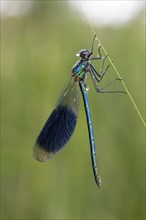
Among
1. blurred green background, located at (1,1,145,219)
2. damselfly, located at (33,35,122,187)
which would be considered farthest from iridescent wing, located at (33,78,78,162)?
blurred green background, located at (1,1,145,219)

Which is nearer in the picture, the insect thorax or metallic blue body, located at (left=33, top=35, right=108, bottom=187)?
metallic blue body, located at (left=33, top=35, right=108, bottom=187)

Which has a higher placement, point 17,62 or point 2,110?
point 17,62

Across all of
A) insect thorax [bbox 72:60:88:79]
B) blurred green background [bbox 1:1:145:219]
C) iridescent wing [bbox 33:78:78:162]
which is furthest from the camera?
blurred green background [bbox 1:1:145:219]

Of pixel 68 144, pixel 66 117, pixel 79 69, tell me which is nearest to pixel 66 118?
pixel 66 117

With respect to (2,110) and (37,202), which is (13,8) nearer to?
(2,110)

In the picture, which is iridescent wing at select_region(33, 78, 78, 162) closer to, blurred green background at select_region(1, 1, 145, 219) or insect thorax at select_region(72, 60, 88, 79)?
insect thorax at select_region(72, 60, 88, 79)

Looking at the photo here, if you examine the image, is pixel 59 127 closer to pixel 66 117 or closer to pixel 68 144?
pixel 66 117

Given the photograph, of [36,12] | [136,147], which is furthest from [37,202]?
[36,12]
